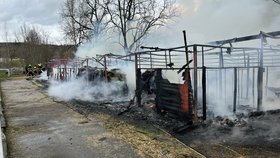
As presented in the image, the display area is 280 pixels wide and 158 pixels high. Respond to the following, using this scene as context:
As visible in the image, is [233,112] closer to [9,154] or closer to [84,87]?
[9,154]

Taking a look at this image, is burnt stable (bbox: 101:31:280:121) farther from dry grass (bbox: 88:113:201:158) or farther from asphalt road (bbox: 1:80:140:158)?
asphalt road (bbox: 1:80:140:158)

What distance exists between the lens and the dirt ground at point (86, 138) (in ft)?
17.3

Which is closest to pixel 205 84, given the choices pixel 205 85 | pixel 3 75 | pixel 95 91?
pixel 205 85

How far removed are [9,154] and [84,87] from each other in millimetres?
10698

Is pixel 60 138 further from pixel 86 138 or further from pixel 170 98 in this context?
pixel 170 98

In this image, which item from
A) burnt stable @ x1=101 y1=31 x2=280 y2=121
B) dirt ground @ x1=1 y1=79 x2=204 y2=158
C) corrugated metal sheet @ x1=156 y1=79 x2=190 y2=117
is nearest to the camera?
dirt ground @ x1=1 y1=79 x2=204 y2=158

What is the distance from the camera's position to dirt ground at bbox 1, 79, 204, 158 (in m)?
5.26

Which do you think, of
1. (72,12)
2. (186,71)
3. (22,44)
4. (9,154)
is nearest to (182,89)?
(186,71)

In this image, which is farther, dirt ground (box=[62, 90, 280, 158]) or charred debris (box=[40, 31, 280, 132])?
charred debris (box=[40, 31, 280, 132])

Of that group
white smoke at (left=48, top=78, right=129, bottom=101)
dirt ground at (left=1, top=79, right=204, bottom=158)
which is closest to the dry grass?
dirt ground at (left=1, top=79, right=204, bottom=158)

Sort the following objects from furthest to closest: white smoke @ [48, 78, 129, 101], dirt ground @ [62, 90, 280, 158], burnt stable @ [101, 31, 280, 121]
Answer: white smoke @ [48, 78, 129, 101], burnt stable @ [101, 31, 280, 121], dirt ground @ [62, 90, 280, 158]

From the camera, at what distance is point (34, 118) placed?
868cm

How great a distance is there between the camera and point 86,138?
6.18m

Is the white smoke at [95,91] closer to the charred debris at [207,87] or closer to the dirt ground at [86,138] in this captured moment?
the charred debris at [207,87]
